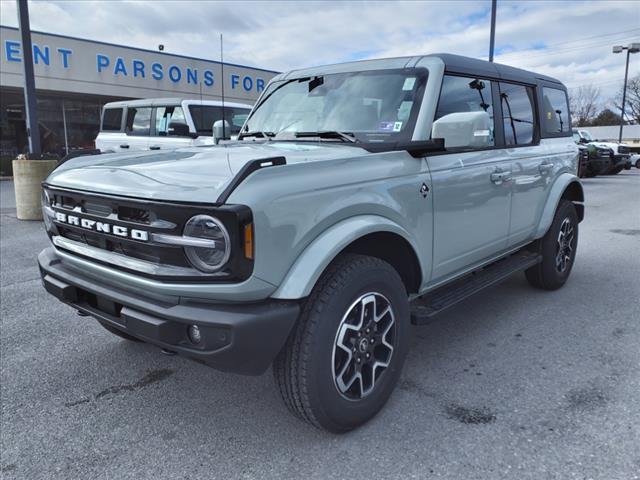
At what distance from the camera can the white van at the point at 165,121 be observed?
1025 cm

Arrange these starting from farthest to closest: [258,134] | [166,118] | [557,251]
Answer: [166,118]
[557,251]
[258,134]

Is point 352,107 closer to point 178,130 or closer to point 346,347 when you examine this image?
point 346,347

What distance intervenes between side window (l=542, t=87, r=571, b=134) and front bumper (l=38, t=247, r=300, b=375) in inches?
137

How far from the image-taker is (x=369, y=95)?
3283 millimetres

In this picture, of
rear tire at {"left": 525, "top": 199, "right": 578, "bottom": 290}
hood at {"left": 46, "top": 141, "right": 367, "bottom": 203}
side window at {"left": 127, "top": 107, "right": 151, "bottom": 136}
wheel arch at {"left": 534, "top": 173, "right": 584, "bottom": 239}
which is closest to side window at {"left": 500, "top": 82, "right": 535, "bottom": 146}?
wheel arch at {"left": 534, "top": 173, "right": 584, "bottom": 239}

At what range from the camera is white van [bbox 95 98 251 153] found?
10250 millimetres

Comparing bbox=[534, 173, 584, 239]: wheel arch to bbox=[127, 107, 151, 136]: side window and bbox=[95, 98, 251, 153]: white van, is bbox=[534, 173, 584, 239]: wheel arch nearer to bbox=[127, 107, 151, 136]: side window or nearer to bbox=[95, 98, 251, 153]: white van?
bbox=[95, 98, 251, 153]: white van

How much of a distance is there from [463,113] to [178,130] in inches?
311

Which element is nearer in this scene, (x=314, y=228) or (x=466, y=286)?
(x=314, y=228)

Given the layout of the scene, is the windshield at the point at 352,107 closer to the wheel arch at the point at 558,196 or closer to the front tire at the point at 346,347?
the front tire at the point at 346,347

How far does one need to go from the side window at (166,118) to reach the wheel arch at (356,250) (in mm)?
8420

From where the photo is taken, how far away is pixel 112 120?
1222cm

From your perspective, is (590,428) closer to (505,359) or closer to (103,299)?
(505,359)

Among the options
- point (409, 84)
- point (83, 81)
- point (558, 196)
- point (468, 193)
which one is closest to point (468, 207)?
point (468, 193)
